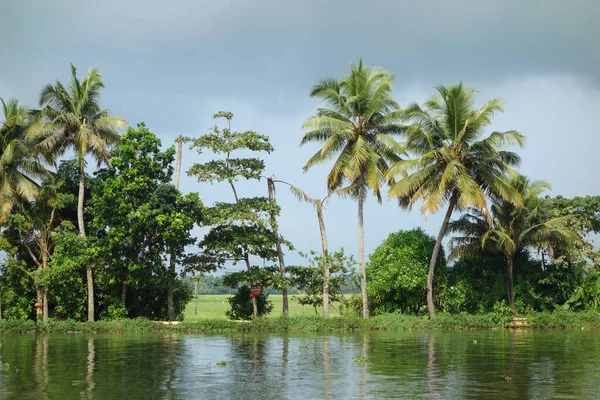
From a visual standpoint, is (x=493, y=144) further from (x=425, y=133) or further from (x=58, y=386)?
(x=58, y=386)

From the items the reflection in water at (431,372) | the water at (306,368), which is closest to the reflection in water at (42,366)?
the water at (306,368)

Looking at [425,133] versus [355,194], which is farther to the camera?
[355,194]

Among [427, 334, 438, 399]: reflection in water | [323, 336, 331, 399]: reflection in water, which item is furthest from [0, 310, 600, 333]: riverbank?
[427, 334, 438, 399]: reflection in water

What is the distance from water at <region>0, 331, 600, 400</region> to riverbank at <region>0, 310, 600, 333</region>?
4437 millimetres

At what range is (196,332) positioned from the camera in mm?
31312

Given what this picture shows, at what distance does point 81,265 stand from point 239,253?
25.8 ft

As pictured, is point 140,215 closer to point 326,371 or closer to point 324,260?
point 324,260

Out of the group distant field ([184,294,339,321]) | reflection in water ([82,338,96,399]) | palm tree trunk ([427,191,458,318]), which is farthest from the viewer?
distant field ([184,294,339,321])

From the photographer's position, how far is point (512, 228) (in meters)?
33.6

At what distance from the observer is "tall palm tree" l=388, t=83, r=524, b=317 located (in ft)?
105

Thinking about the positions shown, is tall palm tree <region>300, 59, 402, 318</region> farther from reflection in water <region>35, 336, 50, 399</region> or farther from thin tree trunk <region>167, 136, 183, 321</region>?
reflection in water <region>35, 336, 50, 399</region>

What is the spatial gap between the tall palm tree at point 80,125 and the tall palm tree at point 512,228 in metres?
18.8

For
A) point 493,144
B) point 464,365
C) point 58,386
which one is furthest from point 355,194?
point 58,386

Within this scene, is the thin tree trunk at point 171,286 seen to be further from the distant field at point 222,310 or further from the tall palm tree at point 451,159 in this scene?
the tall palm tree at point 451,159
